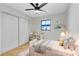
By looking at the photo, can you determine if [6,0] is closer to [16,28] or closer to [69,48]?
[16,28]

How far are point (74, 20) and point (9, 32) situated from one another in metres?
1.30

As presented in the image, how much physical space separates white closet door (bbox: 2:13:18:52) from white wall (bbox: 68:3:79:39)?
1081mm

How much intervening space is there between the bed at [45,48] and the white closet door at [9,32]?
1.19 ft

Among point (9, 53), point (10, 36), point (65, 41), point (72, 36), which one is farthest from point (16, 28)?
point (72, 36)

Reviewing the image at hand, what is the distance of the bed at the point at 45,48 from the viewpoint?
5.72 ft

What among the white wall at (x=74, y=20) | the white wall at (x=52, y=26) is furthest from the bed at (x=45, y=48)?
the white wall at (x=74, y=20)

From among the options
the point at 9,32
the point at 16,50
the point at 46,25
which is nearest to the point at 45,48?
the point at 46,25

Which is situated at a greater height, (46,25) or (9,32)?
(46,25)

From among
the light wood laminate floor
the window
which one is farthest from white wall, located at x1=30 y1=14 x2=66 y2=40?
the light wood laminate floor

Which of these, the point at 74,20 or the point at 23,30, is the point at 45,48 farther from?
the point at 74,20

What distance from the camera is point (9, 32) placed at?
1763mm

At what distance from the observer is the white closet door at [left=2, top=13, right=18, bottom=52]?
5.49ft

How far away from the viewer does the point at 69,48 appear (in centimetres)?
171

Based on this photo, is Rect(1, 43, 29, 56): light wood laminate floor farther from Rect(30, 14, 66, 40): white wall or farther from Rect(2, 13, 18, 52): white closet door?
Rect(30, 14, 66, 40): white wall
